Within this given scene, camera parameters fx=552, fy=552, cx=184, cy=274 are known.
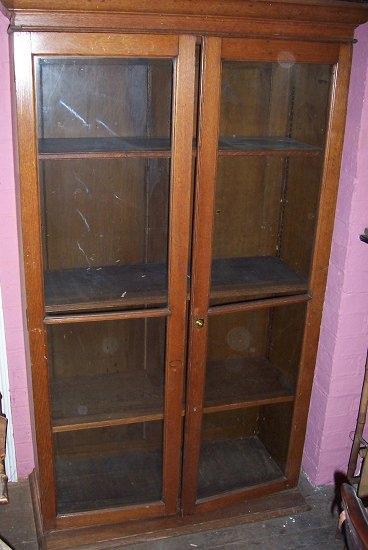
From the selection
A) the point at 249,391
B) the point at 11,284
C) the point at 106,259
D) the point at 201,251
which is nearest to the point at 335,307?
the point at 249,391

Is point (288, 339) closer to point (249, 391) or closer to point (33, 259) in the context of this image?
point (249, 391)

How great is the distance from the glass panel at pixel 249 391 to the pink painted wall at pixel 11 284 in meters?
0.77

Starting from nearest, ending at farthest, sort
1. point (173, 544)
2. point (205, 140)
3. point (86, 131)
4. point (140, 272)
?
point (205, 140), point (86, 131), point (140, 272), point (173, 544)

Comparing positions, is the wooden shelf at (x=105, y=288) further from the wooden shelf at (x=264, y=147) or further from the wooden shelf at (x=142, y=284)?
the wooden shelf at (x=264, y=147)

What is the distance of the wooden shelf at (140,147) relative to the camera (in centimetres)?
168

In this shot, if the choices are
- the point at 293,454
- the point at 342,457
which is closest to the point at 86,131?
the point at 293,454

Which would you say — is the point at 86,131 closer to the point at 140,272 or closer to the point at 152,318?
the point at 140,272

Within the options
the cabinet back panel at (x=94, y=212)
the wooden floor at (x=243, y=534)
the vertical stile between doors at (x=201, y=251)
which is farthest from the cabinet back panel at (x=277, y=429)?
the cabinet back panel at (x=94, y=212)

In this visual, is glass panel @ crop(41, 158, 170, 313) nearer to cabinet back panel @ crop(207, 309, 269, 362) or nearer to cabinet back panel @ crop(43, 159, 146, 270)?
cabinet back panel @ crop(43, 159, 146, 270)

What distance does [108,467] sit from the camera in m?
2.34

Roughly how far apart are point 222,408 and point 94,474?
63 centimetres

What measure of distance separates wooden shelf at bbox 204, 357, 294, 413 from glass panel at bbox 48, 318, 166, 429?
9.2 inches

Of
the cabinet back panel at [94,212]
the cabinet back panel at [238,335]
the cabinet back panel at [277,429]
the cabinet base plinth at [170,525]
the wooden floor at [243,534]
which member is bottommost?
the wooden floor at [243,534]

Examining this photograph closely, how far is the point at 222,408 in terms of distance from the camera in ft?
7.00
